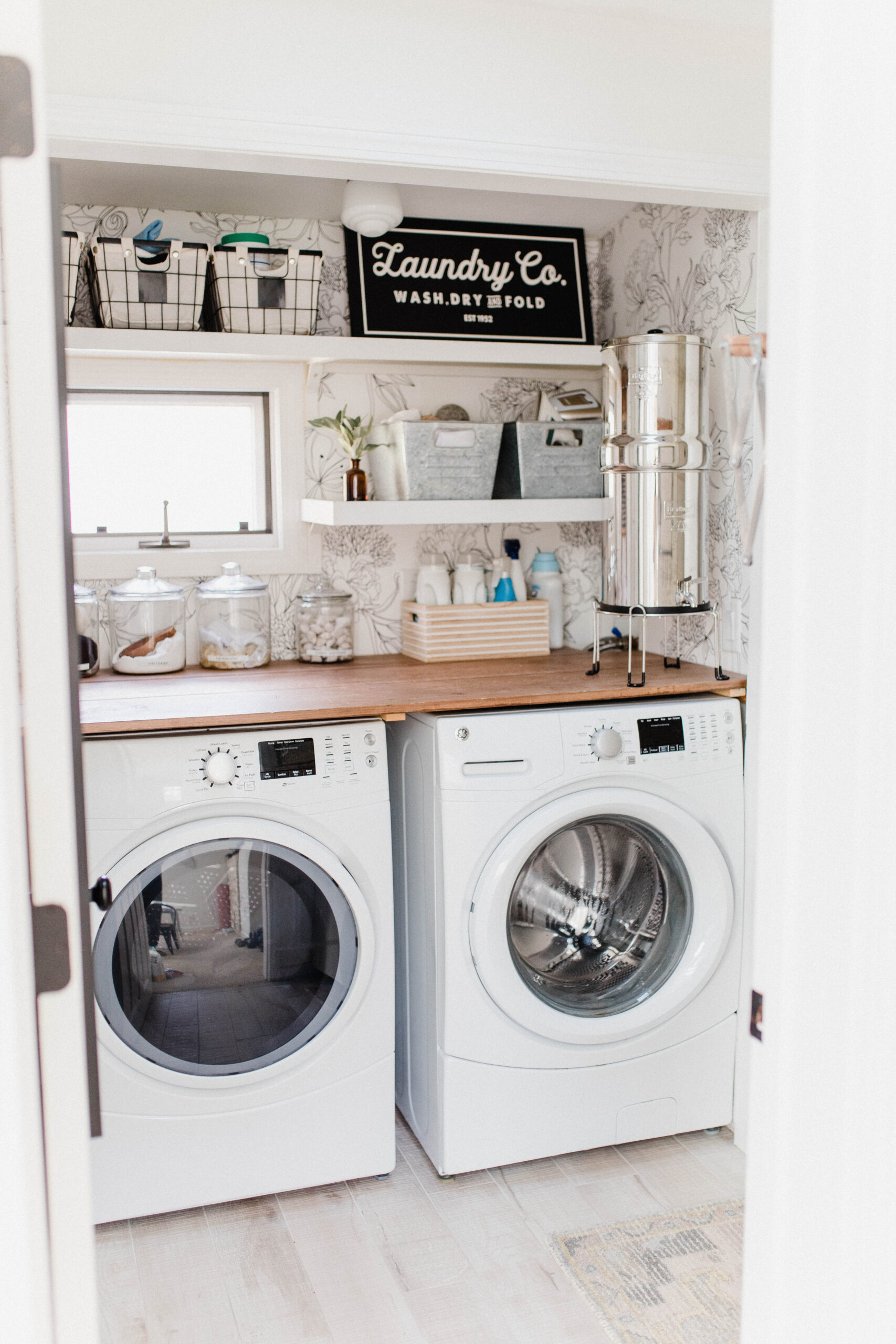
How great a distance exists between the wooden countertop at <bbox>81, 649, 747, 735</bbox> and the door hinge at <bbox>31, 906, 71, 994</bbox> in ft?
4.35

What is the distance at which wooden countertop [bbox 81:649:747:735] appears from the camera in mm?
2240

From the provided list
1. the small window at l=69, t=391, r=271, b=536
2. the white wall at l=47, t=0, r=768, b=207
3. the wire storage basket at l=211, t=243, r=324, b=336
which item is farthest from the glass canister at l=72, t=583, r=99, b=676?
the white wall at l=47, t=0, r=768, b=207

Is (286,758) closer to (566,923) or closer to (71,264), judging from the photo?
(566,923)

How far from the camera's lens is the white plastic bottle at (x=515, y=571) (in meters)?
3.09

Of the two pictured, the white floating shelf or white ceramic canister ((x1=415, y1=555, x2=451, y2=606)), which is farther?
white ceramic canister ((x1=415, y1=555, x2=451, y2=606))

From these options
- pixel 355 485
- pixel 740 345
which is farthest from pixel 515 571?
pixel 740 345

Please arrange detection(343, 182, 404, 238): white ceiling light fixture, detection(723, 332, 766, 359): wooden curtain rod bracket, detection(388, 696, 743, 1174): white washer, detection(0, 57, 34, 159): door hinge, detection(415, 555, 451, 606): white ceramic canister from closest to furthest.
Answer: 1. detection(0, 57, 34, 159): door hinge
2. detection(723, 332, 766, 359): wooden curtain rod bracket
3. detection(388, 696, 743, 1174): white washer
4. detection(343, 182, 404, 238): white ceiling light fixture
5. detection(415, 555, 451, 606): white ceramic canister

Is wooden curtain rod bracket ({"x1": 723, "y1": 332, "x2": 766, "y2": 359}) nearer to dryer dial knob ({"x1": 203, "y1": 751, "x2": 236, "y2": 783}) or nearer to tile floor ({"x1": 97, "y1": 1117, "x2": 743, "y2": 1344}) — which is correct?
dryer dial knob ({"x1": 203, "y1": 751, "x2": 236, "y2": 783})

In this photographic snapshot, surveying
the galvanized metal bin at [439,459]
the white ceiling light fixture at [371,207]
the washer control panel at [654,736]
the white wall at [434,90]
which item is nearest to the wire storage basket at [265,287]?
the white ceiling light fixture at [371,207]

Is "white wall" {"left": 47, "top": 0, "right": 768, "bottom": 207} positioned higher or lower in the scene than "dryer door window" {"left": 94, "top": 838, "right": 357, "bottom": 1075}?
higher

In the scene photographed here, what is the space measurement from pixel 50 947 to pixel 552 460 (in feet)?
7.42

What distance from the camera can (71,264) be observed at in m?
2.66

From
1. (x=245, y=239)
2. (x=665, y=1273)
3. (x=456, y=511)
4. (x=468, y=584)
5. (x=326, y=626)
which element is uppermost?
(x=245, y=239)

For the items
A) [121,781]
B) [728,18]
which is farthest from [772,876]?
[728,18]
